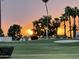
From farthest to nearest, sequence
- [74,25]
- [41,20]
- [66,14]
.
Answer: [41,20]
[66,14]
[74,25]

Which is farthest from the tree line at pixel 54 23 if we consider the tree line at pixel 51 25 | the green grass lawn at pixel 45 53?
the green grass lawn at pixel 45 53

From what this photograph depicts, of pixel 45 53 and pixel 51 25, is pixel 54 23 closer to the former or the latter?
pixel 51 25

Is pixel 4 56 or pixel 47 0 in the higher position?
pixel 47 0

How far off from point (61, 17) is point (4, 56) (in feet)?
437

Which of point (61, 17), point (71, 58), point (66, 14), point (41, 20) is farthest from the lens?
point (41, 20)

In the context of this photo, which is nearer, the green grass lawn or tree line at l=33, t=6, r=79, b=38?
the green grass lawn

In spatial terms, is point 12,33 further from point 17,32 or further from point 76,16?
point 76,16

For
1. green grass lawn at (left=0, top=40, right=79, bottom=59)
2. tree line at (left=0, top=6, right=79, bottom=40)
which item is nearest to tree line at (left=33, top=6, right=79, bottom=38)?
tree line at (left=0, top=6, right=79, bottom=40)

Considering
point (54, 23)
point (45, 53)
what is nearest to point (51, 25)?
point (54, 23)

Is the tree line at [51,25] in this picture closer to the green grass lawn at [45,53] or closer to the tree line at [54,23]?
the tree line at [54,23]

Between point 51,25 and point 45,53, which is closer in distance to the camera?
point 45,53

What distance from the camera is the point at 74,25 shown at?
447 feet

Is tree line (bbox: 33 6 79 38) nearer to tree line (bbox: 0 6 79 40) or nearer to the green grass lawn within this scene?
tree line (bbox: 0 6 79 40)

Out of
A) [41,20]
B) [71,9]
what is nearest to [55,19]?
[41,20]
